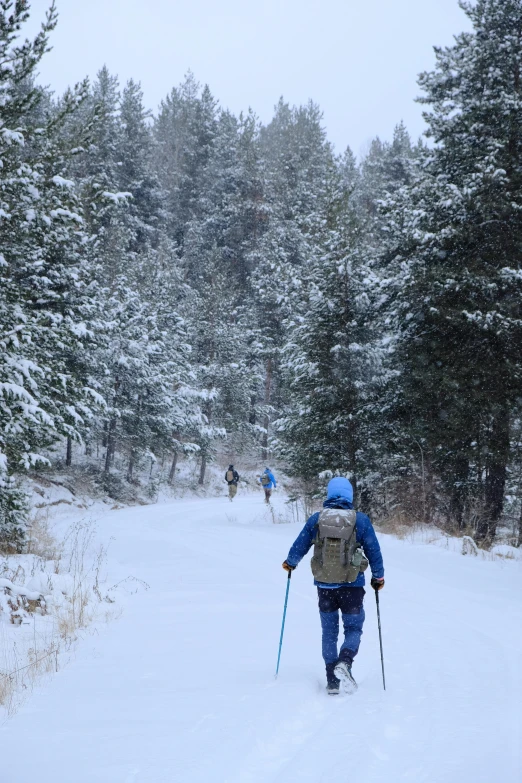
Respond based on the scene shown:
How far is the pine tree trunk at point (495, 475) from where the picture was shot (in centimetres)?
1364

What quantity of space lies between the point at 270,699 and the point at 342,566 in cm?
127

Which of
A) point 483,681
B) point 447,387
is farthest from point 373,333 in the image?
point 483,681

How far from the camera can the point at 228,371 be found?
38188mm

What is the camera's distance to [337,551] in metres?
5.45

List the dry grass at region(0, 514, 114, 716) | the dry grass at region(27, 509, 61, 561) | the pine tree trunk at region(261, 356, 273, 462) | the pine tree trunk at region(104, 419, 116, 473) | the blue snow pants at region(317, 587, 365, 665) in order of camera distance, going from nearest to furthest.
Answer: the dry grass at region(0, 514, 114, 716)
the blue snow pants at region(317, 587, 365, 665)
the dry grass at region(27, 509, 61, 561)
the pine tree trunk at region(104, 419, 116, 473)
the pine tree trunk at region(261, 356, 273, 462)

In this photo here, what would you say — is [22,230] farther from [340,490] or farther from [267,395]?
[267,395]

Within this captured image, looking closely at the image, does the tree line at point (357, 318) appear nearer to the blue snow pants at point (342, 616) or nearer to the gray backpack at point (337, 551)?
the gray backpack at point (337, 551)

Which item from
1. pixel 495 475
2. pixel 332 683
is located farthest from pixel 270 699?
pixel 495 475

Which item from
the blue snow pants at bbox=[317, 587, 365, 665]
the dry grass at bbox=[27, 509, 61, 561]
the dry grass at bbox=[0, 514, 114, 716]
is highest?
the blue snow pants at bbox=[317, 587, 365, 665]

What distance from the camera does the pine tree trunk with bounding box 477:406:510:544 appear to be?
13635mm

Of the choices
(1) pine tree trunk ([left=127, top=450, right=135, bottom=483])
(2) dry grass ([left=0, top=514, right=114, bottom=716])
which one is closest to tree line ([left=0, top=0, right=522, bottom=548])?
(1) pine tree trunk ([left=127, top=450, right=135, bottom=483])

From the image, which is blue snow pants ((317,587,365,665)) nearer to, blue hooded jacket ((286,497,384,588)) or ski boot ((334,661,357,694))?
blue hooded jacket ((286,497,384,588))

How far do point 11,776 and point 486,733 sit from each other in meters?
3.24

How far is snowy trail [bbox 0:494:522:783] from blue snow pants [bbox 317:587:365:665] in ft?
1.18
